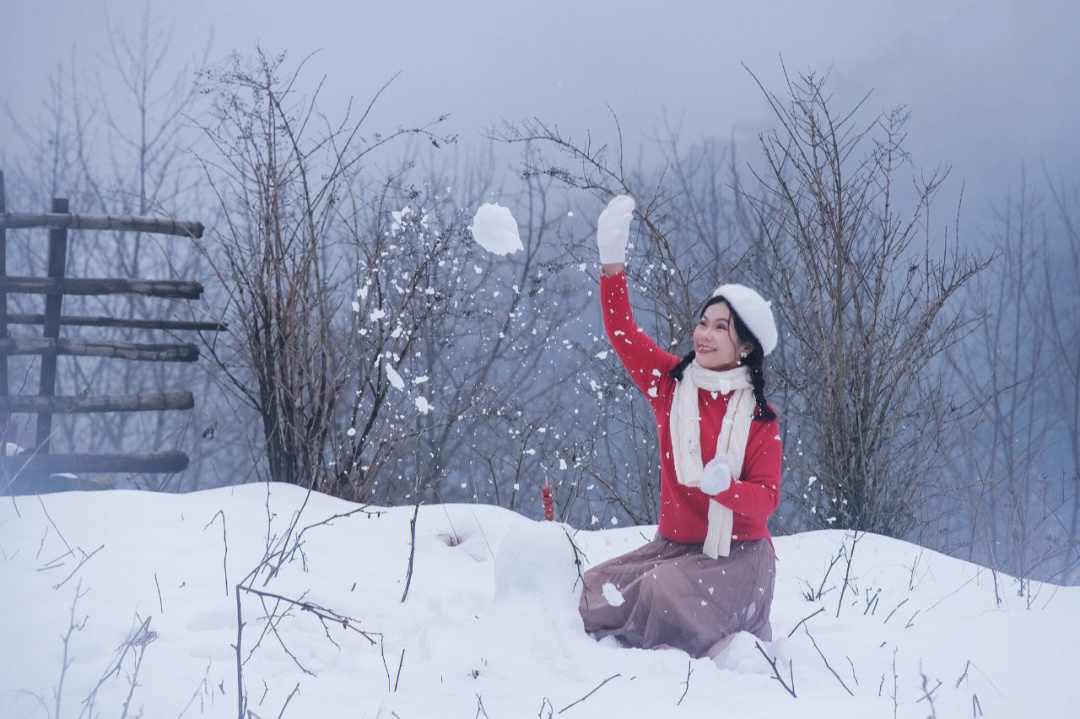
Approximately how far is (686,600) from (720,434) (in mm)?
554

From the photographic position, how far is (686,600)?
96.7 inches

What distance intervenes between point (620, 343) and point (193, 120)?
3.48 m

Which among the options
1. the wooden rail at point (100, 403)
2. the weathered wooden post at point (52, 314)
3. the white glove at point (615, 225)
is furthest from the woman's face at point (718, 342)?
the weathered wooden post at point (52, 314)

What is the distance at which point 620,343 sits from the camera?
287 cm

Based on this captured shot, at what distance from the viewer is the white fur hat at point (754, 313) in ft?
9.00

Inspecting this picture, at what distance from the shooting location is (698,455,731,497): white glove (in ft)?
7.97

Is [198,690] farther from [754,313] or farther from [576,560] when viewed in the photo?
[754,313]

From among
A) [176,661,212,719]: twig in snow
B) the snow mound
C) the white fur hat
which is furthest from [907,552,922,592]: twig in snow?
[176,661,212,719]: twig in snow

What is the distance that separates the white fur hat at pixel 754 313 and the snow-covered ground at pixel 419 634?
0.96m

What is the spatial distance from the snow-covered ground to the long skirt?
0.08 m

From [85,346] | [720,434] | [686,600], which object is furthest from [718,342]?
[85,346]

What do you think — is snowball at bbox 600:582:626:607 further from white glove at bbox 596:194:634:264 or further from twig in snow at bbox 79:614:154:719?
twig in snow at bbox 79:614:154:719

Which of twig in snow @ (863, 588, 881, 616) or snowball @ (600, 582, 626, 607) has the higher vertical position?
snowball @ (600, 582, 626, 607)

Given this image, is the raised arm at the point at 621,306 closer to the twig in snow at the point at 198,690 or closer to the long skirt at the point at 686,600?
the long skirt at the point at 686,600
